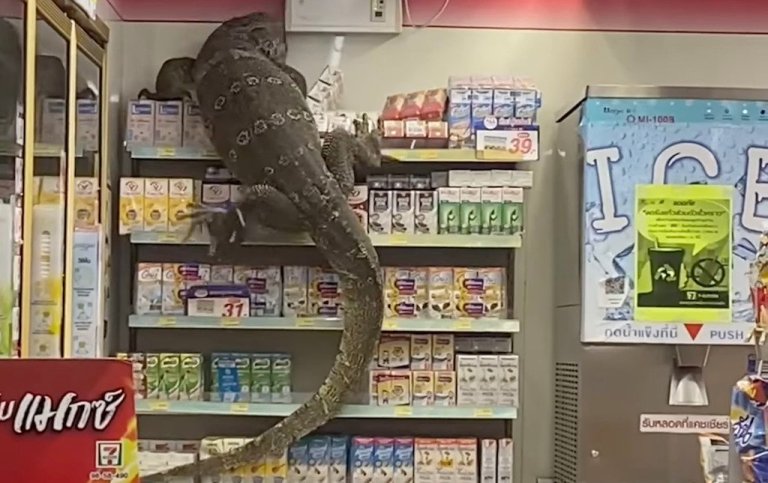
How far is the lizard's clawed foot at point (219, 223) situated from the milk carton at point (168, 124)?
12.6 inches

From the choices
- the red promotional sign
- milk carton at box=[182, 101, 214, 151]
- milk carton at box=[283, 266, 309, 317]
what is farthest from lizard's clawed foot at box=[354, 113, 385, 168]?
the red promotional sign

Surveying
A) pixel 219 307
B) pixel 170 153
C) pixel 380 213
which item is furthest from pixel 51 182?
pixel 380 213

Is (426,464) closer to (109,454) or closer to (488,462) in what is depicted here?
(488,462)

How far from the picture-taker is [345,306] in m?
4.42

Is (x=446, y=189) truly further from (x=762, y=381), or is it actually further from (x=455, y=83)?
(x=762, y=381)

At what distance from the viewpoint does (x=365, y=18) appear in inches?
193

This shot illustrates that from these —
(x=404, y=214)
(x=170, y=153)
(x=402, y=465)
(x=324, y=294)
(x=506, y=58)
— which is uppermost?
(x=506, y=58)

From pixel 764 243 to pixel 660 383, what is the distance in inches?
80.7

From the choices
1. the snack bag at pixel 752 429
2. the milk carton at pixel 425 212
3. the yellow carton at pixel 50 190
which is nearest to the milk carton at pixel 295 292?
the milk carton at pixel 425 212

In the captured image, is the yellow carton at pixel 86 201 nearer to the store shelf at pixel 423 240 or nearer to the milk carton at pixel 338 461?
the store shelf at pixel 423 240

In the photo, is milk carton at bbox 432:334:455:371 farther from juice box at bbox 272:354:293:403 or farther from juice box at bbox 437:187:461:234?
juice box at bbox 272:354:293:403

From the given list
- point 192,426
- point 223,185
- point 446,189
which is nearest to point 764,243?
point 446,189

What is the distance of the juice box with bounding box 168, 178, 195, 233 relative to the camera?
14.6 feet

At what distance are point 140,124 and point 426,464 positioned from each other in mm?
1790
